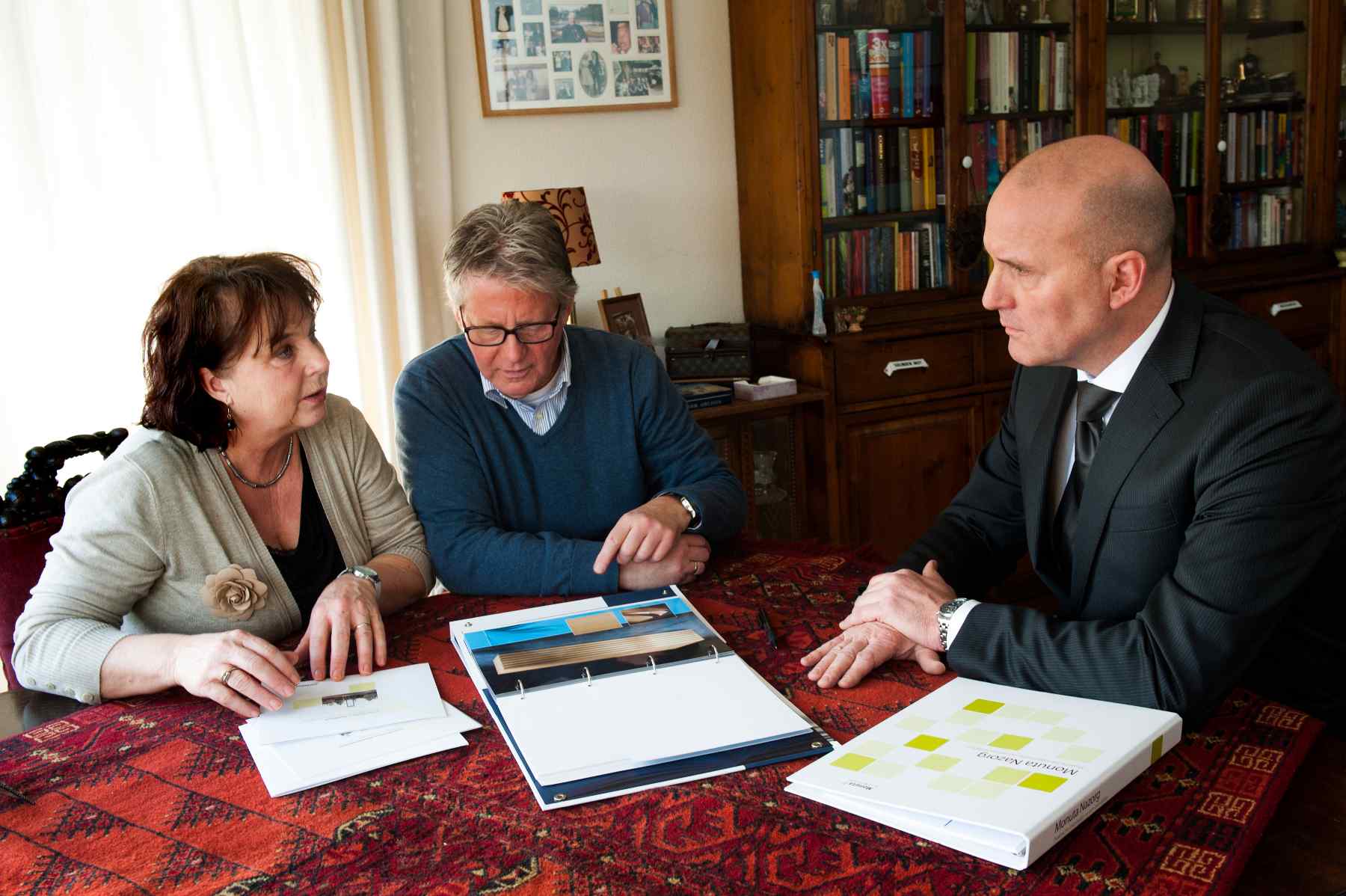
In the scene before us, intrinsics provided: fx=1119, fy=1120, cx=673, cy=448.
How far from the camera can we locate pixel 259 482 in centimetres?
177

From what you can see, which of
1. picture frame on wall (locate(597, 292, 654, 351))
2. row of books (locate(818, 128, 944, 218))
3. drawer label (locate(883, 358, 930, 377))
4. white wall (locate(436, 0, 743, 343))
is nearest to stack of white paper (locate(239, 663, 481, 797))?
picture frame on wall (locate(597, 292, 654, 351))

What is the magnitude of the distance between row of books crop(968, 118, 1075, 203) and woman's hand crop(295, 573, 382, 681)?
2.83m

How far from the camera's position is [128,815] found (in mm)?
1140

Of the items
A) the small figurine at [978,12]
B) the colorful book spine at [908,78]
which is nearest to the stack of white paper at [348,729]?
the colorful book spine at [908,78]

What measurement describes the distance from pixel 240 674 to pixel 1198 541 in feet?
3.83

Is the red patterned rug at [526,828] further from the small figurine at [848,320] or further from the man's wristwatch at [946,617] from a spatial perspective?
the small figurine at [848,320]

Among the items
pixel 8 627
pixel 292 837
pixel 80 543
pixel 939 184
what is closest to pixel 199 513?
pixel 80 543

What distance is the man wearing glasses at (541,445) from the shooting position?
1.76 m

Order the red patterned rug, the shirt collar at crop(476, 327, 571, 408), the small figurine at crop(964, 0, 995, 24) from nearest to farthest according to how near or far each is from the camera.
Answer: the red patterned rug, the shirt collar at crop(476, 327, 571, 408), the small figurine at crop(964, 0, 995, 24)

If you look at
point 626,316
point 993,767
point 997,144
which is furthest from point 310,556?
point 997,144

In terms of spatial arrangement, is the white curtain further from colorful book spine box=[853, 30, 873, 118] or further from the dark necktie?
the dark necktie

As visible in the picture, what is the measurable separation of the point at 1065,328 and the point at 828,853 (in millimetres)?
869

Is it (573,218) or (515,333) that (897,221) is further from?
(515,333)

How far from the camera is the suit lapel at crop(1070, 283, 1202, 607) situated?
4.87ft
